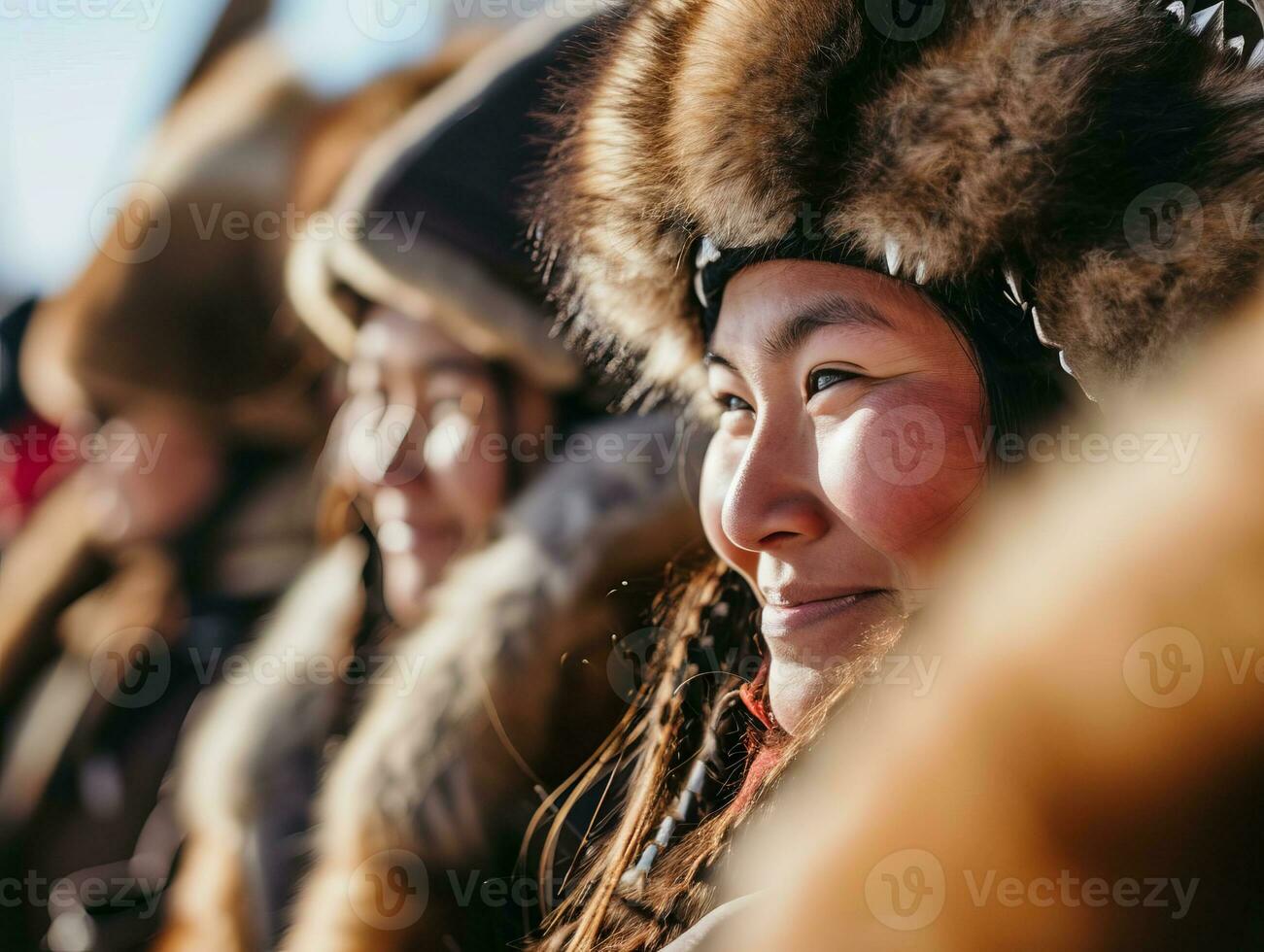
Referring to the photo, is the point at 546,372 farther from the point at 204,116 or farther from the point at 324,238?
the point at 204,116

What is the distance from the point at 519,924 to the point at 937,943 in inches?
36.0

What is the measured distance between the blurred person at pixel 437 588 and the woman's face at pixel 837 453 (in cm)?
45

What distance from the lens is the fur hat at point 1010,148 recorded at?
0.80m

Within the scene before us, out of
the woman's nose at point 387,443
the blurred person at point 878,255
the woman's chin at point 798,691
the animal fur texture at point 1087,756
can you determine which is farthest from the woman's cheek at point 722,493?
the woman's nose at point 387,443

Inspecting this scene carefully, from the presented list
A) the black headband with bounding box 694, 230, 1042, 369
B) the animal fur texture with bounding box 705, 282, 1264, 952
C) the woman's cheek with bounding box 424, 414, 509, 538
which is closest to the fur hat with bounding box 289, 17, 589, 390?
the woman's cheek with bounding box 424, 414, 509, 538

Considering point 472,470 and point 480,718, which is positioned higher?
point 472,470

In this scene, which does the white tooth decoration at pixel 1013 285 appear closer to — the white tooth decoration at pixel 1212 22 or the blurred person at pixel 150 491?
the white tooth decoration at pixel 1212 22

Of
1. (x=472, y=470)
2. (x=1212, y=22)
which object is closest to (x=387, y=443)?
(x=472, y=470)

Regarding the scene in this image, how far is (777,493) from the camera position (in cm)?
95

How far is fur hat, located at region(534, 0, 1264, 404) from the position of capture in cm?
80

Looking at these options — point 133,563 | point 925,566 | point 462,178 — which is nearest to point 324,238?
point 462,178

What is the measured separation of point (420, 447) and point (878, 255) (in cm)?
94

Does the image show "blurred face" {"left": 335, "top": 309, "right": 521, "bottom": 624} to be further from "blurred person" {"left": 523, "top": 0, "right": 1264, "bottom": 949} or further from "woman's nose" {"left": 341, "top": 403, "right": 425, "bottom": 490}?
"blurred person" {"left": 523, "top": 0, "right": 1264, "bottom": 949}

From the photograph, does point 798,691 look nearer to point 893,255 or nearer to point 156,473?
point 893,255
